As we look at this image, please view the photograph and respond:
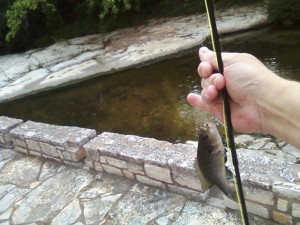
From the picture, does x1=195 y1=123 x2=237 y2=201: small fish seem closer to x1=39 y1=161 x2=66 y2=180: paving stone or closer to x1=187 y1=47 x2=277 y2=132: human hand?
x1=187 y1=47 x2=277 y2=132: human hand

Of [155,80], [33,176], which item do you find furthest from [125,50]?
[33,176]

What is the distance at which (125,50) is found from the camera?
10.4 meters

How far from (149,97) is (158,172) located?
3.77 meters

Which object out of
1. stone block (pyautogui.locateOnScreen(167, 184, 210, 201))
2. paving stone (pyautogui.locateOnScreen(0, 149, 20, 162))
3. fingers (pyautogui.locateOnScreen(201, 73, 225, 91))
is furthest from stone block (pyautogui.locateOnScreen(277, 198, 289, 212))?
paving stone (pyautogui.locateOnScreen(0, 149, 20, 162))

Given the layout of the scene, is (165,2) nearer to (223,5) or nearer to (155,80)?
(223,5)

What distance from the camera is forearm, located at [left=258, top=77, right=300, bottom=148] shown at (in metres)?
1.97

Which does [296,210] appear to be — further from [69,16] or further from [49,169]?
[69,16]

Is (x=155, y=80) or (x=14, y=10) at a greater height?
(x=14, y=10)

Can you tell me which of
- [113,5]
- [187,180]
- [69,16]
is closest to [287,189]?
[187,180]

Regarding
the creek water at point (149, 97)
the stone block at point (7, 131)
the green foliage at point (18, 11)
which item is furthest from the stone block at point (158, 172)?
the green foliage at point (18, 11)

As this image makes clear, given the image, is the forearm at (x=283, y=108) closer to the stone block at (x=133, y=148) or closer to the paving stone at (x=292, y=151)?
the stone block at (x=133, y=148)

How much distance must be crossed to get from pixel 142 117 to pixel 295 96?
5.27 meters

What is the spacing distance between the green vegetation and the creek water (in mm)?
2636

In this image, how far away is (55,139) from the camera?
530 centimetres
